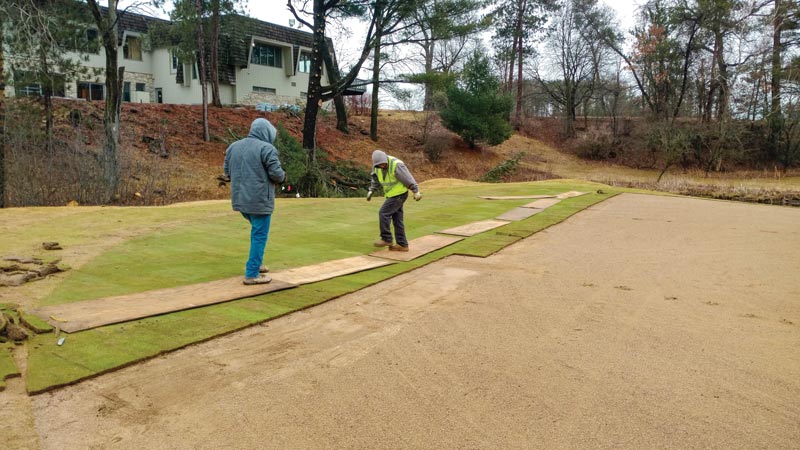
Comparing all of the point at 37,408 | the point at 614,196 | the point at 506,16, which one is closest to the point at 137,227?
the point at 37,408

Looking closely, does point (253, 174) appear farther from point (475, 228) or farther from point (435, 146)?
point (435, 146)

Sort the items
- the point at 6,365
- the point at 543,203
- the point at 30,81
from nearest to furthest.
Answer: the point at 6,365
the point at 543,203
the point at 30,81

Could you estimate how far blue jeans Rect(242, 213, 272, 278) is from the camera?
6609 millimetres

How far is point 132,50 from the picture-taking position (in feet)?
120

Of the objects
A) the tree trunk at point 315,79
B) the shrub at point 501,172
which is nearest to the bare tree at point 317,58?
the tree trunk at point 315,79

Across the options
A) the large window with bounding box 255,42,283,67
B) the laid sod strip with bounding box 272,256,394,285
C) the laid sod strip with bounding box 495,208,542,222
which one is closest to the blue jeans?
the laid sod strip with bounding box 272,256,394,285

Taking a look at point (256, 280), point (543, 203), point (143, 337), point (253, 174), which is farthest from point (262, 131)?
point (543, 203)

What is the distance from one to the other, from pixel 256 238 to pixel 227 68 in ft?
106

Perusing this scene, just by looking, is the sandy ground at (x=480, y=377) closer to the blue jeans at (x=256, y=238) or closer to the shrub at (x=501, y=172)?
the blue jeans at (x=256, y=238)

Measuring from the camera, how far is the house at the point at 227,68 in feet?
116

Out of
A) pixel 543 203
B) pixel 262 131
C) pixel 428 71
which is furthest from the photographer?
pixel 428 71

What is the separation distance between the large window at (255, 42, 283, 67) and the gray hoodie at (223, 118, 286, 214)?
1302 inches

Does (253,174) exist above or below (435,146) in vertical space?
below

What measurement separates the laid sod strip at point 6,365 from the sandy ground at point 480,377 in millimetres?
406
